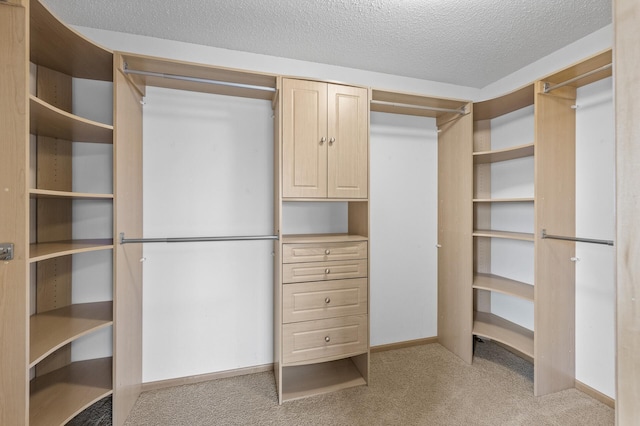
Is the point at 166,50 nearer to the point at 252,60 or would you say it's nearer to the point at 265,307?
the point at 252,60

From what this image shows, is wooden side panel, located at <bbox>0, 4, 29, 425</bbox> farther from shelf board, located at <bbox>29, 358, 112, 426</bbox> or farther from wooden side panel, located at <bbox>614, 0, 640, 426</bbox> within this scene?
wooden side panel, located at <bbox>614, 0, 640, 426</bbox>

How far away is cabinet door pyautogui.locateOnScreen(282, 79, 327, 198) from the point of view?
2.04m

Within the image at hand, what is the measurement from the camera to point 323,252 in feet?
6.97

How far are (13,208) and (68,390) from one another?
1.15 meters

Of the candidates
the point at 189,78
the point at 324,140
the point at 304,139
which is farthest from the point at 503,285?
the point at 189,78

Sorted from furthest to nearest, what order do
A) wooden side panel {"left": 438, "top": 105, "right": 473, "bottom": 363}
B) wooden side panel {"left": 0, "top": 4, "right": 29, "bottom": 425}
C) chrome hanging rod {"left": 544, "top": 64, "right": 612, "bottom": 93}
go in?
wooden side panel {"left": 438, "top": 105, "right": 473, "bottom": 363}
chrome hanging rod {"left": 544, "top": 64, "right": 612, "bottom": 93}
wooden side panel {"left": 0, "top": 4, "right": 29, "bottom": 425}

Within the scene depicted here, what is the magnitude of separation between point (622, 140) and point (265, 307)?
2343 millimetres

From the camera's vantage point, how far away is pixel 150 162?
86.4 inches

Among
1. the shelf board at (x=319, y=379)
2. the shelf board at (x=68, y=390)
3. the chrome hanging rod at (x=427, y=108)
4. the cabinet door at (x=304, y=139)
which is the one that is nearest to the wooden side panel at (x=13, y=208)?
the shelf board at (x=68, y=390)

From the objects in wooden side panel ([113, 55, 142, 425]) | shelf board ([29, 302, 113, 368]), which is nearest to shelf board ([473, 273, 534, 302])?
wooden side panel ([113, 55, 142, 425])

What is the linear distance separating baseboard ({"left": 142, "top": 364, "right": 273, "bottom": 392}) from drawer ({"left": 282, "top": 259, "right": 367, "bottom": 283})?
0.92m

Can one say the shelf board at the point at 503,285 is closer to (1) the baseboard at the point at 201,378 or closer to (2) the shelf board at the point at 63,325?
(1) the baseboard at the point at 201,378

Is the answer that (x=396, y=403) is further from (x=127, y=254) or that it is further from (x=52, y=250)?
(x=52, y=250)

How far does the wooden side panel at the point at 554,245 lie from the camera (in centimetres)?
210
